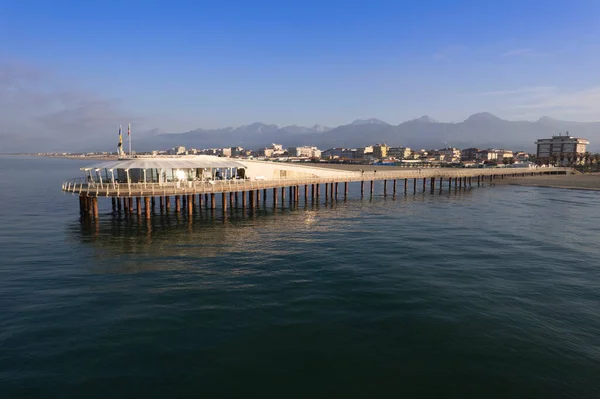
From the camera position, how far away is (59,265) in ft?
94.6

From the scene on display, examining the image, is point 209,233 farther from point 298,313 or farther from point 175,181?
point 298,313

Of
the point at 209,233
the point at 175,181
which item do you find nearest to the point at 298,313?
the point at 209,233

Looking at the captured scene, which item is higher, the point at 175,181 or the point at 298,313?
the point at 175,181

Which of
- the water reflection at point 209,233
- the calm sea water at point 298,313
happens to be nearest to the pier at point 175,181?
the water reflection at point 209,233

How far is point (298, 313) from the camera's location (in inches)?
811

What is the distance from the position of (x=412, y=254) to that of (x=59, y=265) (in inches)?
1097

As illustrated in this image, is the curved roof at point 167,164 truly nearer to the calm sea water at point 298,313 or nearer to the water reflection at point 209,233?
the water reflection at point 209,233

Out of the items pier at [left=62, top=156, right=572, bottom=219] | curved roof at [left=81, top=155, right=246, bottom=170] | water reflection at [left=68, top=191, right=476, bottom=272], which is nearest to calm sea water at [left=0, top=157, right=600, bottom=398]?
water reflection at [left=68, top=191, right=476, bottom=272]

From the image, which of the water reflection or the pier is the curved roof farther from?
the water reflection

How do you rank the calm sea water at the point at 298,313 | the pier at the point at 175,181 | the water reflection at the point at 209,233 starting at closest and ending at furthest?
the calm sea water at the point at 298,313 < the water reflection at the point at 209,233 < the pier at the point at 175,181

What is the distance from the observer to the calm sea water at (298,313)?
15.0m

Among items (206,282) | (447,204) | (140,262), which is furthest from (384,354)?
(447,204)

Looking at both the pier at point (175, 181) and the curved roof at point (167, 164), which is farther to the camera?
the curved roof at point (167, 164)

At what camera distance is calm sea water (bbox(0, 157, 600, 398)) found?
49.3ft
